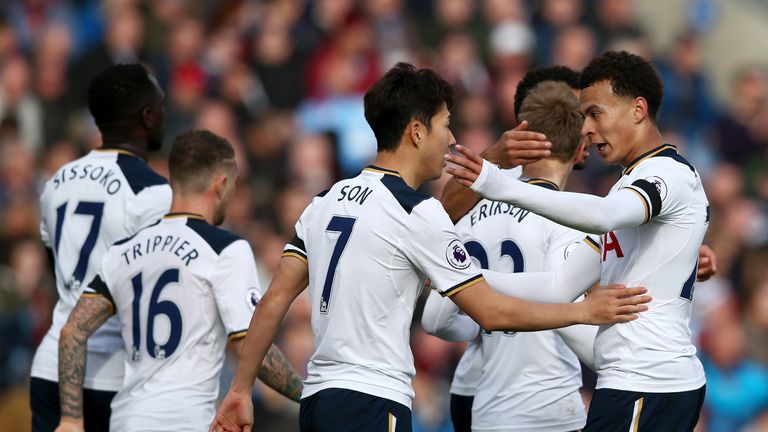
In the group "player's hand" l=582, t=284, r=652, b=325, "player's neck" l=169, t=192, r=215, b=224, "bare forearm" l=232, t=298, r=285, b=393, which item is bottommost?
"bare forearm" l=232, t=298, r=285, b=393

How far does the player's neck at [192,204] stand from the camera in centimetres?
639

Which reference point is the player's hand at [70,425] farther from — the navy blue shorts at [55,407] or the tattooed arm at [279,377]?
the tattooed arm at [279,377]

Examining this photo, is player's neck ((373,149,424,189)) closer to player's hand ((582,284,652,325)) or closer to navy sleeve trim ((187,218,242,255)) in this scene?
player's hand ((582,284,652,325))

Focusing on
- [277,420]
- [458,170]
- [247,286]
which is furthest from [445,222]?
[277,420]

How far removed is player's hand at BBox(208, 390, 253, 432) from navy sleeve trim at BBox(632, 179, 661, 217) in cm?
191

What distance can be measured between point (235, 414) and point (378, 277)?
927 millimetres

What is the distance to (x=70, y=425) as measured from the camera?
20.5 ft

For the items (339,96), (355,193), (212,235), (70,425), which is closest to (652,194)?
(355,193)

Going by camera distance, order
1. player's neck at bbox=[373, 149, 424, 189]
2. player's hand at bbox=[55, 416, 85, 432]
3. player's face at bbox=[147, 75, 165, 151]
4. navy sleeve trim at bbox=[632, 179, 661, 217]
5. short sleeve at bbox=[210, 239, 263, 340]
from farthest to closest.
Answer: player's face at bbox=[147, 75, 165, 151]
player's hand at bbox=[55, 416, 85, 432]
short sleeve at bbox=[210, 239, 263, 340]
player's neck at bbox=[373, 149, 424, 189]
navy sleeve trim at bbox=[632, 179, 661, 217]

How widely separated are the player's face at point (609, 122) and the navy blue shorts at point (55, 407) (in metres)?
2.90

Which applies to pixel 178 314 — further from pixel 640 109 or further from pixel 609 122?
pixel 640 109

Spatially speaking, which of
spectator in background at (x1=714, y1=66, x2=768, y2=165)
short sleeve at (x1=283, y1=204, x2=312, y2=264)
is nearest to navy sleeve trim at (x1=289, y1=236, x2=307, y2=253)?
short sleeve at (x1=283, y1=204, x2=312, y2=264)

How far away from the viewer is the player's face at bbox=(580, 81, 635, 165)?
5.60 m

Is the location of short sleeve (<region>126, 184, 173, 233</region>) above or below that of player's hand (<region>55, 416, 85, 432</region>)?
above
